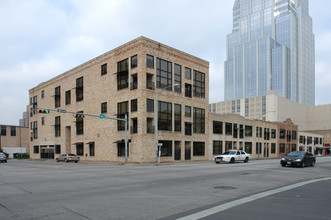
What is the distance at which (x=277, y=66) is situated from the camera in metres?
190

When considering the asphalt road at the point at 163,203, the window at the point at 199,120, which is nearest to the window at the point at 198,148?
the window at the point at 199,120

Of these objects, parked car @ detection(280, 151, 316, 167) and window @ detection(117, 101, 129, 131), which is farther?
window @ detection(117, 101, 129, 131)

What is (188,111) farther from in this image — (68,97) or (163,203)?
(163,203)

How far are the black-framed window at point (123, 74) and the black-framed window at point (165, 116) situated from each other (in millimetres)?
5894

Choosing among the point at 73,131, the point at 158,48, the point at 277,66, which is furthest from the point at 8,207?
the point at 277,66

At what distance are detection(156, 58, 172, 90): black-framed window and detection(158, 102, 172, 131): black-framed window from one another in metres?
2.57

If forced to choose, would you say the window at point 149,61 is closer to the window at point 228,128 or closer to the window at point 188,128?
the window at point 188,128

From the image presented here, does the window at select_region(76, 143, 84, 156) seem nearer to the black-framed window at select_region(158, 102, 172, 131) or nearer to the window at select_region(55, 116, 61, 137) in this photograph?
the window at select_region(55, 116, 61, 137)

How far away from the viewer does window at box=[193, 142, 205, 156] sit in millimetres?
45500

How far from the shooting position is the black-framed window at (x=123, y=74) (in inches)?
1626

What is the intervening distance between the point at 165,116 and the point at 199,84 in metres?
10.1

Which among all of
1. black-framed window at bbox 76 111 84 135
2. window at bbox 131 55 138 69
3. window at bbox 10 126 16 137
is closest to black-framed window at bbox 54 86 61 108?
black-framed window at bbox 76 111 84 135

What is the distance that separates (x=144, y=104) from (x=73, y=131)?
69.7 ft

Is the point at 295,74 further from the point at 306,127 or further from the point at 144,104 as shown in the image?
the point at 144,104
